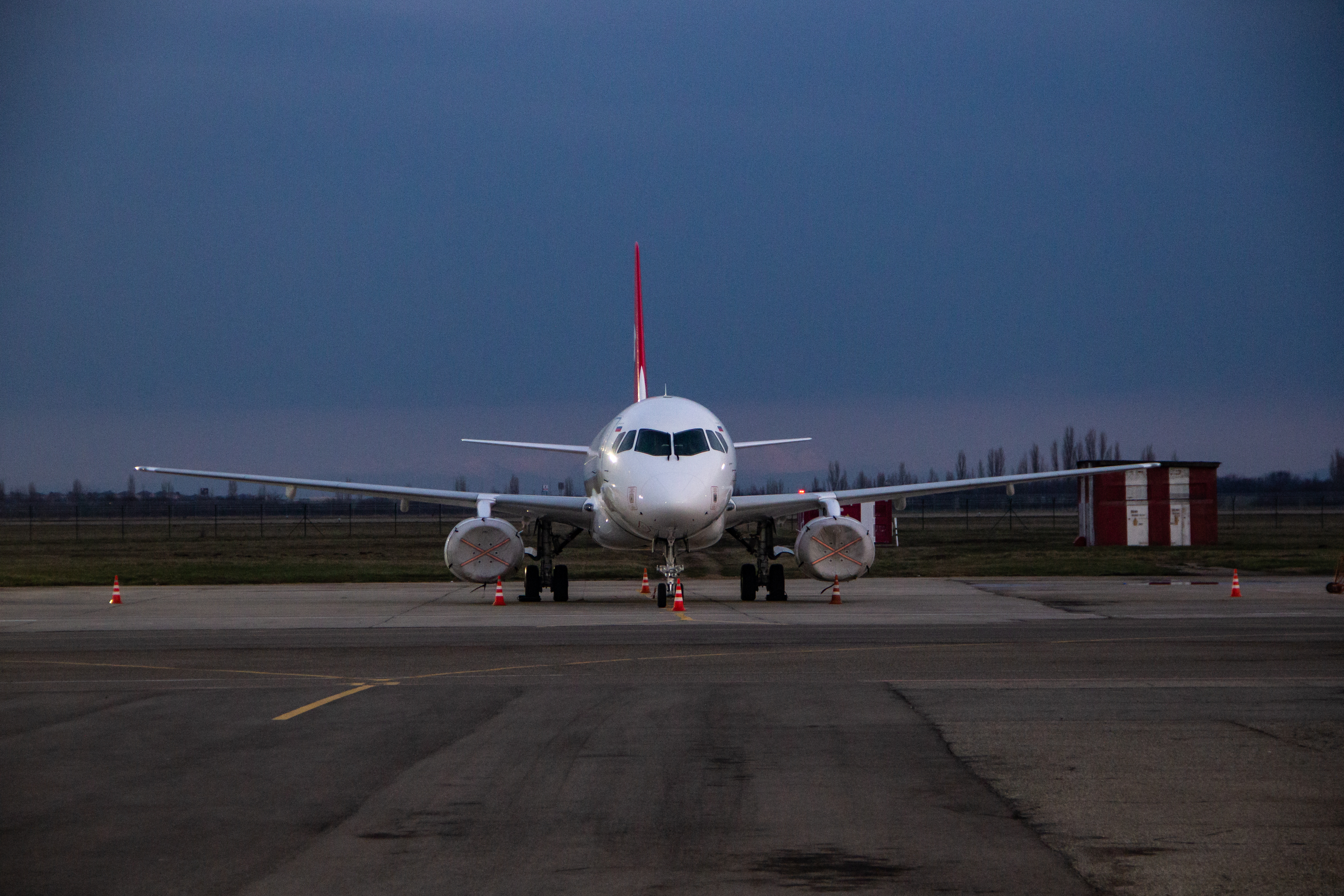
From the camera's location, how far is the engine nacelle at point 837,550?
A: 26.6m

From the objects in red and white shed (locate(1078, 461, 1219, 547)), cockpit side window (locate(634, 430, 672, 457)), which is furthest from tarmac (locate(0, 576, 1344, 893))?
red and white shed (locate(1078, 461, 1219, 547))

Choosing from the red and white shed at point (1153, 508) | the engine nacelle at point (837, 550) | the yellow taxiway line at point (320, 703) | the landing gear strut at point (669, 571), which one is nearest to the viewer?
the yellow taxiway line at point (320, 703)

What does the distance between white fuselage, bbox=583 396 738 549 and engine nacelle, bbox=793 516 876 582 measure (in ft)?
6.49

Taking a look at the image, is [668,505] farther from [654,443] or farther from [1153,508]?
[1153,508]

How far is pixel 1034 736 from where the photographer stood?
378 inches

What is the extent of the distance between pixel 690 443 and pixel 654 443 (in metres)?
0.69

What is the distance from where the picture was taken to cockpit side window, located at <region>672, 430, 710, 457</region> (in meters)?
24.5

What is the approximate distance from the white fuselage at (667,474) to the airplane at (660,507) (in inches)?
1.0

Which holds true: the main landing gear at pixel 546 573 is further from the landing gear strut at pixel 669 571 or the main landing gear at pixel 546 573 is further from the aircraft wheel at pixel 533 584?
the landing gear strut at pixel 669 571


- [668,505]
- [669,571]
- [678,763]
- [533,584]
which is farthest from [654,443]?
[678,763]

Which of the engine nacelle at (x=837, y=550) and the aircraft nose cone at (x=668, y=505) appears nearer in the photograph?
the aircraft nose cone at (x=668, y=505)

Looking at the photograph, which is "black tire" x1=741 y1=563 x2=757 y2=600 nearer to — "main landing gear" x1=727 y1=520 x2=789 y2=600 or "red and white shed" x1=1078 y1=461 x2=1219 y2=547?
"main landing gear" x1=727 y1=520 x2=789 y2=600

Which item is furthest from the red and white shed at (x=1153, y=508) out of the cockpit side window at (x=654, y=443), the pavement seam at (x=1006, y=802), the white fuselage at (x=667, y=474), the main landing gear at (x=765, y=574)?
the pavement seam at (x=1006, y=802)

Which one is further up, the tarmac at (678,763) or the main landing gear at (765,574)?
the main landing gear at (765,574)
